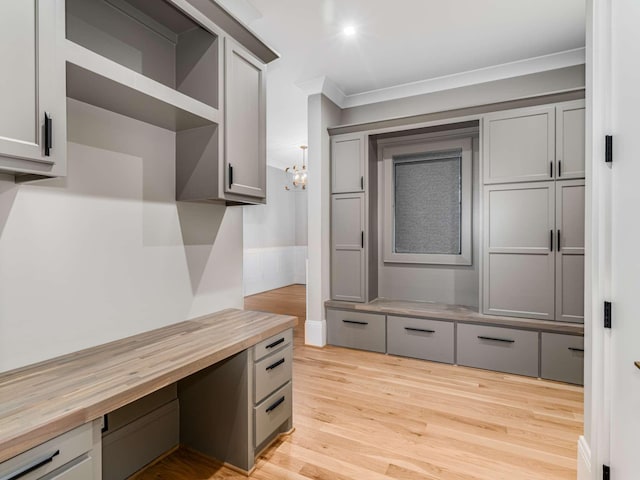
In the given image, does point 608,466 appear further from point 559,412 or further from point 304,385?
point 304,385

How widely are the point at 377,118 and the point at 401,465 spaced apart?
3436 millimetres

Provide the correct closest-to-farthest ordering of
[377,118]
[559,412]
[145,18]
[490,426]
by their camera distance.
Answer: [145,18]
[490,426]
[559,412]
[377,118]

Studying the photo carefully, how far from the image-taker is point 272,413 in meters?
2.02

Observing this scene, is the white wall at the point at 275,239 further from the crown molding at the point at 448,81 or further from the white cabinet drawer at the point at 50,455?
the white cabinet drawer at the point at 50,455

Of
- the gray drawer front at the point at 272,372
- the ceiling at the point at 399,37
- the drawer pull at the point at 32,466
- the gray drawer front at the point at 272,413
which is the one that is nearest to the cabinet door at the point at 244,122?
the ceiling at the point at 399,37

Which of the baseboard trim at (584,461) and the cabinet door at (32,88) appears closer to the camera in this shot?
the cabinet door at (32,88)

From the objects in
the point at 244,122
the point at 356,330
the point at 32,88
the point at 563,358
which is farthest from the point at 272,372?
the point at 563,358

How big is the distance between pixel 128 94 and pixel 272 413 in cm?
183

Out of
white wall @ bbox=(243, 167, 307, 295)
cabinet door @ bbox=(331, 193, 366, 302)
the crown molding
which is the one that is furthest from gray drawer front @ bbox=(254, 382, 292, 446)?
white wall @ bbox=(243, 167, 307, 295)

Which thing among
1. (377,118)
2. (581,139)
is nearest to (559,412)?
(581,139)

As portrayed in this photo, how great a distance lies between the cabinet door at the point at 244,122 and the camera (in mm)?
2053

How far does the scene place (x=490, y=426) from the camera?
7.52 feet

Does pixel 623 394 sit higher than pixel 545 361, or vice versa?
pixel 623 394

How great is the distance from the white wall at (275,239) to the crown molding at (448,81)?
12.3 ft
